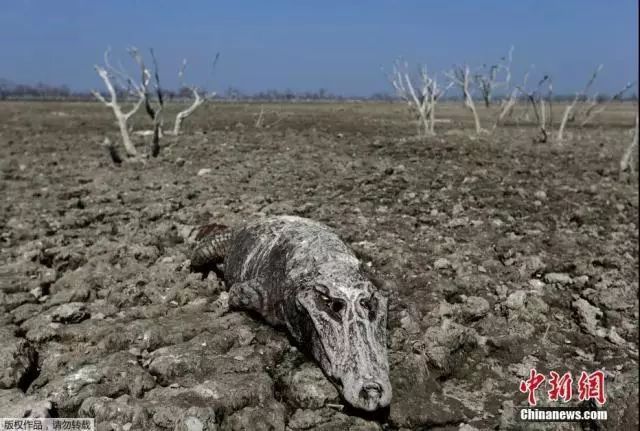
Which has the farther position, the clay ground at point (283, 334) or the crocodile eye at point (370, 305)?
the crocodile eye at point (370, 305)

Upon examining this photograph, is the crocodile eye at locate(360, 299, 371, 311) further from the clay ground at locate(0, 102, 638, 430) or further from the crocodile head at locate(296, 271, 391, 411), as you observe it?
the clay ground at locate(0, 102, 638, 430)

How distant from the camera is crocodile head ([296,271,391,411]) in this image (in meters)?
3.78

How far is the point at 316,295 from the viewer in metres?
4.50

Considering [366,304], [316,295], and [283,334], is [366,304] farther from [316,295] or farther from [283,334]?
[283,334]

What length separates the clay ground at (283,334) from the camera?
13.3ft

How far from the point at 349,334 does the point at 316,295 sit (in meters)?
0.54

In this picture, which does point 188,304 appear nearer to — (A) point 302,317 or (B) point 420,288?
(A) point 302,317

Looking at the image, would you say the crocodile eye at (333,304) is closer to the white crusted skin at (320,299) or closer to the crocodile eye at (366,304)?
the white crusted skin at (320,299)

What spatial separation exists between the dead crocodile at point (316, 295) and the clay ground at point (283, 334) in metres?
0.25
